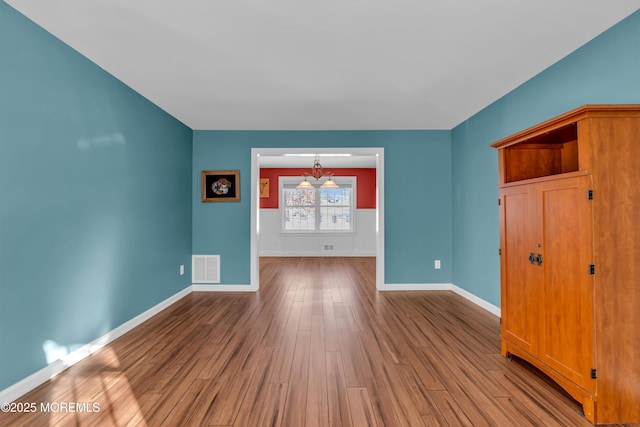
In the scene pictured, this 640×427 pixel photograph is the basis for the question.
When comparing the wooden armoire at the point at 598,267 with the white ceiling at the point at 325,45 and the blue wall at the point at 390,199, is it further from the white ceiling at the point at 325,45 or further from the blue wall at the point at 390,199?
the blue wall at the point at 390,199

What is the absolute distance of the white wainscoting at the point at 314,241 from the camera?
8531 millimetres

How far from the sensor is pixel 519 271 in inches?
92.9

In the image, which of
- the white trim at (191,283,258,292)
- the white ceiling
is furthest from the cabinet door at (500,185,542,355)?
the white trim at (191,283,258,292)

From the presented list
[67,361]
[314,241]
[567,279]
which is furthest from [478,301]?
[314,241]

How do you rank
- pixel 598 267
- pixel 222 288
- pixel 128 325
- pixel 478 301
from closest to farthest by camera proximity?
pixel 598 267 < pixel 128 325 < pixel 478 301 < pixel 222 288

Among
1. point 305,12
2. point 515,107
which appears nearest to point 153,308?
point 305,12

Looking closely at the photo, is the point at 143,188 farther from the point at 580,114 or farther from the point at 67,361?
the point at 580,114

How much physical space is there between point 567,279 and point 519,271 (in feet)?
1.48

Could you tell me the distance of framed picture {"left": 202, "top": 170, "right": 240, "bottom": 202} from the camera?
4738 millimetres

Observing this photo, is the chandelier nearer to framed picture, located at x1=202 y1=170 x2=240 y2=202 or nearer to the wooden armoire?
framed picture, located at x1=202 y1=170 x2=240 y2=202

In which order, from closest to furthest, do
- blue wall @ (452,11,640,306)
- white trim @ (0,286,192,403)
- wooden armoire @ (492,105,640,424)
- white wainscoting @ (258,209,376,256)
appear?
1. wooden armoire @ (492,105,640,424)
2. white trim @ (0,286,192,403)
3. blue wall @ (452,11,640,306)
4. white wainscoting @ (258,209,376,256)

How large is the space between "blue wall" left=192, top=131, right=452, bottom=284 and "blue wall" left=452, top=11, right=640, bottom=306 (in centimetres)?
24

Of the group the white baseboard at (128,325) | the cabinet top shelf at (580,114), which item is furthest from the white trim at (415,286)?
the cabinet top shelf at (580,114)

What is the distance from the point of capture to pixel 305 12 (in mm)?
2014
